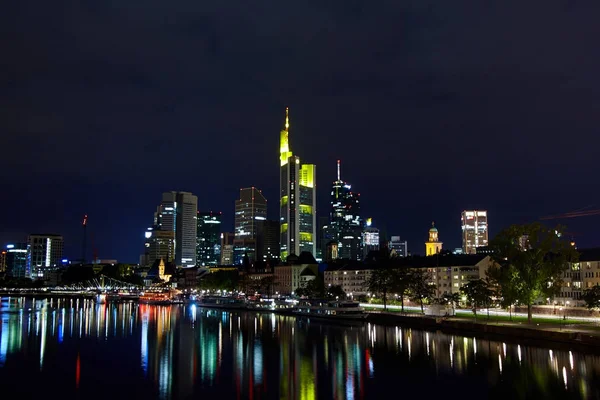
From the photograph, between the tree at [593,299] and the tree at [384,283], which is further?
the tree at [384,283]

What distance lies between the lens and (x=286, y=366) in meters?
47.6

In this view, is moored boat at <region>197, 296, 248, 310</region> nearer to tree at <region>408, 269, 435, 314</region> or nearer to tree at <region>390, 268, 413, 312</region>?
tree at <region>390, 268, 413, 312</region>

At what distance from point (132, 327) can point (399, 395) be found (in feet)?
180

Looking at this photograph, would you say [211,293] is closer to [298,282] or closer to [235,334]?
[298,282]

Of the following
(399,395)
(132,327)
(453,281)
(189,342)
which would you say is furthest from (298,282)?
(399,395)

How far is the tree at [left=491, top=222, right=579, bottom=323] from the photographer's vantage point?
2566 inches

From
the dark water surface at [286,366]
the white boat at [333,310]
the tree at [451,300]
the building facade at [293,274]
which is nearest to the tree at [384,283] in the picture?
the white boat at [333,310]

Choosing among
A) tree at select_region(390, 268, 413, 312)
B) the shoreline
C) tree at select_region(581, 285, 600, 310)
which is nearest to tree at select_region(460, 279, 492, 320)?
the shoreline

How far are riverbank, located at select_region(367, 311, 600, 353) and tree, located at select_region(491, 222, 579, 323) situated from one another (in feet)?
17.2

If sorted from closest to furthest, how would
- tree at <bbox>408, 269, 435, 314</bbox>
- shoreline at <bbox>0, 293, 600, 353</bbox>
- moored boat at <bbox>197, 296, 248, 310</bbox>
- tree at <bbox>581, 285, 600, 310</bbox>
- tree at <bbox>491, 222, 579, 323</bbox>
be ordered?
shoreline at <bbox>0, 293, 600, 353</bbox> < tree at <bbox>491, 222, 579, 323</bbox> < tree at <bbox>581, 285, 600, 310</bbox> < tree at <bbox>408, 269, 435, 314</bbox> < moored boat at <bbox>197, 296, 248, 310</bbox>

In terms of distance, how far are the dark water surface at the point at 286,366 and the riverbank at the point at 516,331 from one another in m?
2.46

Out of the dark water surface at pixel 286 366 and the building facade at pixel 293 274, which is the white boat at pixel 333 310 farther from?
the building facade at pixel 293 274

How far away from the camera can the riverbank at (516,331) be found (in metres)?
50.8

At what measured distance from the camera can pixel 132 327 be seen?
269 feet
